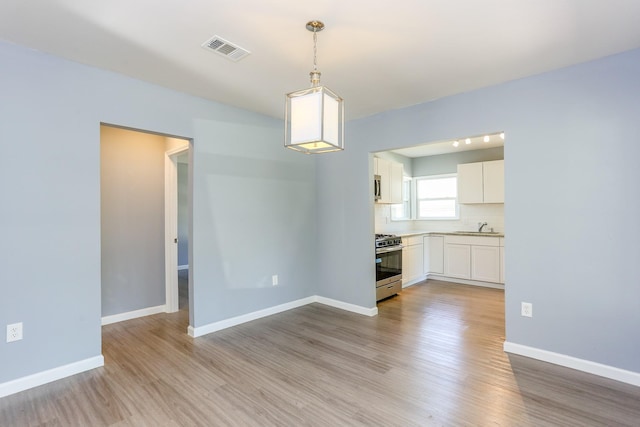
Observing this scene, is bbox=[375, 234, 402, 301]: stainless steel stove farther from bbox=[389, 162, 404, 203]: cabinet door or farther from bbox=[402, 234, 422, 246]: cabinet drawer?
bbox=[389, 162, 404, 203]: cabinet door

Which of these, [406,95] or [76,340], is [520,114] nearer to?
[406,95]

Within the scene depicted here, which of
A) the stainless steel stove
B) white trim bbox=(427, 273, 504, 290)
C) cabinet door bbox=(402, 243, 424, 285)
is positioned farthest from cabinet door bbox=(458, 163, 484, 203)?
the stainless steel stove

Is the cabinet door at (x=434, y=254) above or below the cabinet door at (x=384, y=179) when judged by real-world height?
below

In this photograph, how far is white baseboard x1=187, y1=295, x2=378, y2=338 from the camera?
346 centimetres

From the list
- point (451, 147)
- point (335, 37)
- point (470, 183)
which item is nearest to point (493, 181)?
point (470, 183)

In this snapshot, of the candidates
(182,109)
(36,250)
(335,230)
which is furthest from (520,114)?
→ (36,250)

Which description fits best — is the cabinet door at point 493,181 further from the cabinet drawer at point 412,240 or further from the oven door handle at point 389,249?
the oven door handle at point 389,249

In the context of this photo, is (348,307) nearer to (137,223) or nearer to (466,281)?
(466,281)

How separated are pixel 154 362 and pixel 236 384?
87 cm

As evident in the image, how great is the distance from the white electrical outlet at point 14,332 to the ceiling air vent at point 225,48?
245 cm

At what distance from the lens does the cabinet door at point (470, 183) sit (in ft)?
19.3

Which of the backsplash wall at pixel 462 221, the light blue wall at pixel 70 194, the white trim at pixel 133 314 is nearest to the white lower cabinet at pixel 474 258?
the backsplash wall at pixel 462 221

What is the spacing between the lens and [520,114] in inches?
116

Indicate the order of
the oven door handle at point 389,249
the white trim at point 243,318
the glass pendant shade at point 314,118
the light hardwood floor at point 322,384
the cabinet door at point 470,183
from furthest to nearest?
the cabinet door at point 470,183 < the oven door handle at point 389,249 < the white trim at point 243,318 < the light hardwood floor at point 322,384 < the glass pendant shade at point 314,118
